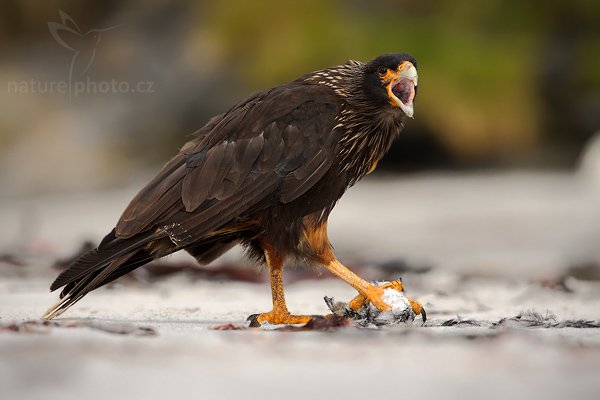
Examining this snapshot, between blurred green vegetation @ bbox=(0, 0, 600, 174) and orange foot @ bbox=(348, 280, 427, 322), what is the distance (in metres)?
7.89

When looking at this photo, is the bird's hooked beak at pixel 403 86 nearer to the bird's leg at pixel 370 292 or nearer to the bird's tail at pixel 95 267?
the bird's leg at pixel 370 292

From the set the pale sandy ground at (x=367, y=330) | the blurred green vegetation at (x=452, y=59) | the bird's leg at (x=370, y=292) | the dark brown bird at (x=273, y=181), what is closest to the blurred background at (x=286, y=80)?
the blurred green vegetation at (x=452, y=59)

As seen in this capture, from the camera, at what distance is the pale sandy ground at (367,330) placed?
11.3 ft

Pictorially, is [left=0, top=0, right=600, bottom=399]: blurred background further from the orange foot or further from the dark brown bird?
the dark brown bird

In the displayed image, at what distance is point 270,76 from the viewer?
44.1 feet

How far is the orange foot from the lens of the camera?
519 centimetres

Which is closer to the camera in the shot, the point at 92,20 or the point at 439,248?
the point at 439,248

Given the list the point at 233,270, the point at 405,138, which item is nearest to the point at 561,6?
the point at 405,138

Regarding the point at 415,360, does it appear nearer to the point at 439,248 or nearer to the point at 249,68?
the point at 439,248

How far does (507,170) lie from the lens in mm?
12625

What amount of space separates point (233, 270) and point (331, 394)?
13.1 feet

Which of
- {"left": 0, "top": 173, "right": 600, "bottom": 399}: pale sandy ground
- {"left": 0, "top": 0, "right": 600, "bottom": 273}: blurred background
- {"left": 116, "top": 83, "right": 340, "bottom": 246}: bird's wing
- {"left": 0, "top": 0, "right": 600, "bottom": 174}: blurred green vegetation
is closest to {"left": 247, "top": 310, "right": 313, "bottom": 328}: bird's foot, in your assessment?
{"left": 0, "top": 173, "right": 600, "bottom": 399}: pale sandy ground

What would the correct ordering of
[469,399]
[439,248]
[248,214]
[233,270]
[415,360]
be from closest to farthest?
[469,399] < [415,360] < [248,214] < [233,270] < [439,248]

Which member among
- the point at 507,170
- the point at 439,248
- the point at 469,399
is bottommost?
the point at 469,399
